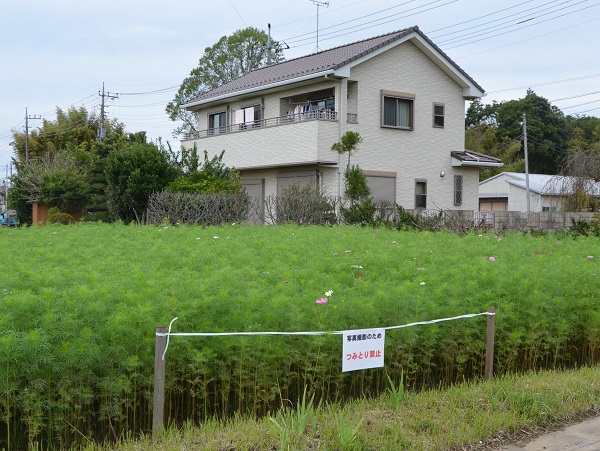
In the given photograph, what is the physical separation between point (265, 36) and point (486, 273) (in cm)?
3980

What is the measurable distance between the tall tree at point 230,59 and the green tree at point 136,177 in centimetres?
2445

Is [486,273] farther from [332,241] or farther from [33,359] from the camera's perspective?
[33,359]

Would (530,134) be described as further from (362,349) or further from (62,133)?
(362,349)

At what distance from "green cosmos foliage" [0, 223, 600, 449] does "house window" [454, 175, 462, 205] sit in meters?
16.5

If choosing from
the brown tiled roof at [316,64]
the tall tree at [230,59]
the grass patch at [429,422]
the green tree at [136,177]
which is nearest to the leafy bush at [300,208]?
the green tree at [136,177]

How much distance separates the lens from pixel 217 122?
2883cm

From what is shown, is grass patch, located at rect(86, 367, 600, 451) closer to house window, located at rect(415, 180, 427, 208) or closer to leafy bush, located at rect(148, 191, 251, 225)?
leafy bush, located at rect(148, 191, 251, 225)

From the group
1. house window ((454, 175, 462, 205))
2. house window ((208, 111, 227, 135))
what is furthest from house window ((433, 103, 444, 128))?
house window ((208, 111, 227, 135))

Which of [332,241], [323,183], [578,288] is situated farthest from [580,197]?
[578,288]

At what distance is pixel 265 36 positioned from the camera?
45125 millimetres

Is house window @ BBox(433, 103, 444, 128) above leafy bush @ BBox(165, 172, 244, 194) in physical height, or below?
above

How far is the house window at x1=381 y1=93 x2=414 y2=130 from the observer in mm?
23984

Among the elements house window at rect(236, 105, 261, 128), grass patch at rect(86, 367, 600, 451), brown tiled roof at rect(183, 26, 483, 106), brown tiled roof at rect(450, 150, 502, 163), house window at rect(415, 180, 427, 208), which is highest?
brown tiled roof at rect(183, 26, 483, 106)

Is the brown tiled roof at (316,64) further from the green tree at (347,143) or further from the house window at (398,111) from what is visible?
the green tree at (347,143)
